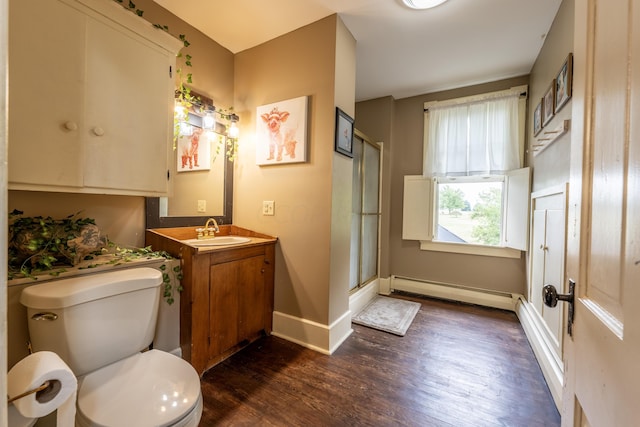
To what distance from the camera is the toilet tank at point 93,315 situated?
40.7 inches

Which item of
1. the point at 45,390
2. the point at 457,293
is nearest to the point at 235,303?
the point at 45,390

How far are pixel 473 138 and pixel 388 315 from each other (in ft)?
7.23

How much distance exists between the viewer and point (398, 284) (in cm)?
343

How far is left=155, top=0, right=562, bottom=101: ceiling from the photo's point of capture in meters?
1.85

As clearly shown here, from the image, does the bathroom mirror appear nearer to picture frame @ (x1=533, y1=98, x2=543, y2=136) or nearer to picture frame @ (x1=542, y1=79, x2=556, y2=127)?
picture frame @ (x1=542, y1=79, x2=556, y2=127)

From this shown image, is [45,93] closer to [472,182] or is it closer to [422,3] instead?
[422,3]

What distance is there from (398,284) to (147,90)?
3.28 metres

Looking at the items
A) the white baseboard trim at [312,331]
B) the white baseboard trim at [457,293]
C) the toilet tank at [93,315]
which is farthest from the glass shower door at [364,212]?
the toilet tank at [93,315]

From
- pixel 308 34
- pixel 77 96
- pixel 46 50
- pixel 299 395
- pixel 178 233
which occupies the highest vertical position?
pixel 308 34

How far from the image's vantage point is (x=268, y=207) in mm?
2242

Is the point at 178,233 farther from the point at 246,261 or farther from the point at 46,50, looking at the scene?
the point at 46,50

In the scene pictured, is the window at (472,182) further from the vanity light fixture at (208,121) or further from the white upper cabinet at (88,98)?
the white upper cabinet at (88,98)

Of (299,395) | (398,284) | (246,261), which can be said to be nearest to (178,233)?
(246,261)

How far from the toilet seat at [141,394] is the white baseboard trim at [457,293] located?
284 cm
